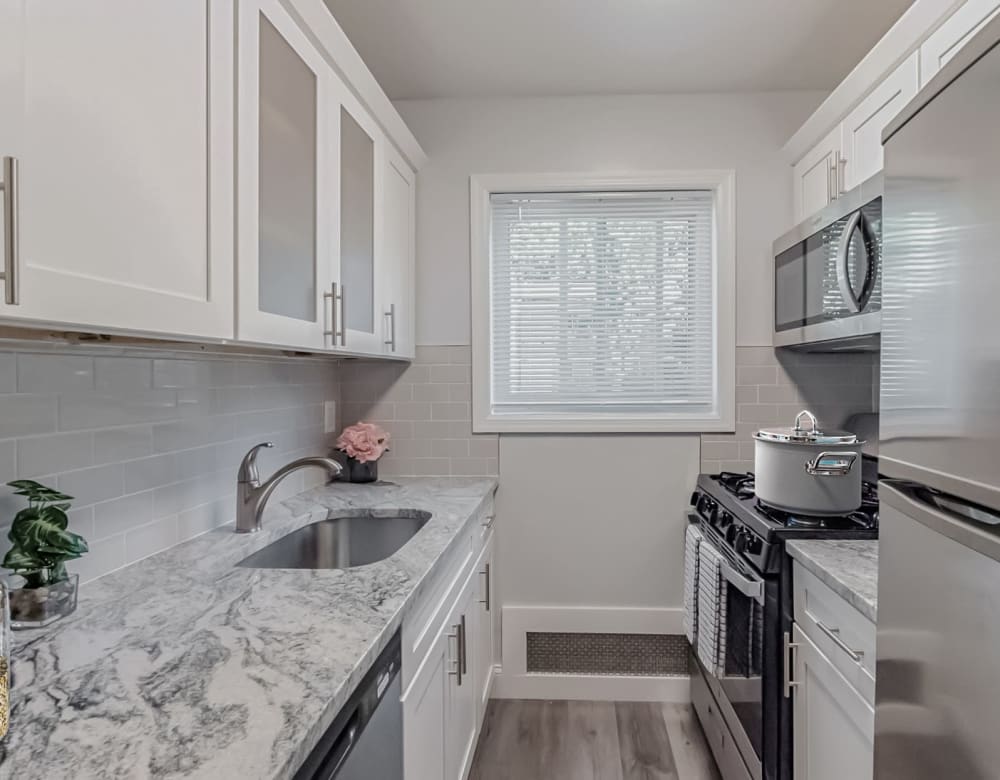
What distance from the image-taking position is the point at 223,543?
5.23 ft

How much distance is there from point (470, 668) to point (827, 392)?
1.82 metres

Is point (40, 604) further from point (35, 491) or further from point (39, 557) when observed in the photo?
point (35, 491)

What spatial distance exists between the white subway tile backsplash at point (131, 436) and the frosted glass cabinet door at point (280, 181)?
1.06 feet

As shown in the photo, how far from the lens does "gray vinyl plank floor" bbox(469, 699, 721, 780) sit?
85.7 inches

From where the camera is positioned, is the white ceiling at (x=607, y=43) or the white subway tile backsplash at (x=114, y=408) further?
the white ceiling at (x=607, y=43)

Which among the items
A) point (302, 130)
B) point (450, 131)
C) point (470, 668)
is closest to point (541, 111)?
point (450, 131)

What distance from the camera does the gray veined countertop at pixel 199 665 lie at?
678mm

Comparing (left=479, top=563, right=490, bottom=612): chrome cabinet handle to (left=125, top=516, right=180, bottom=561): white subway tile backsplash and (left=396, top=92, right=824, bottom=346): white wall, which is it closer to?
(left=396, top=92, right=824, bottom=346): white wall

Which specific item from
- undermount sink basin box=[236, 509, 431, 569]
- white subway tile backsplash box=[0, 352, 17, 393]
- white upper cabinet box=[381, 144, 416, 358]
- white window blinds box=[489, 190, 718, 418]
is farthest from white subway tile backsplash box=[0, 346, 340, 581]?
white window blinds box=[489, 190, 718, 418]

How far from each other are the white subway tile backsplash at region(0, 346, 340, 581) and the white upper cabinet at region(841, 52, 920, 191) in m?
1.96

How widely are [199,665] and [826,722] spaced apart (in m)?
1.33

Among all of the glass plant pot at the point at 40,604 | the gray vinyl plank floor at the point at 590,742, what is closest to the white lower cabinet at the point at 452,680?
the gray vinyl plank floor at the point at 590,742

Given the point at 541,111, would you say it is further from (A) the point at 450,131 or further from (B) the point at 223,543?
(B) the point at 223,543

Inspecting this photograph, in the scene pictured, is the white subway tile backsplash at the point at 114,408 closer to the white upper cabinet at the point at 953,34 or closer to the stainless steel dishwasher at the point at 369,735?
the stainless steel dishwasher at the point at 369,735
